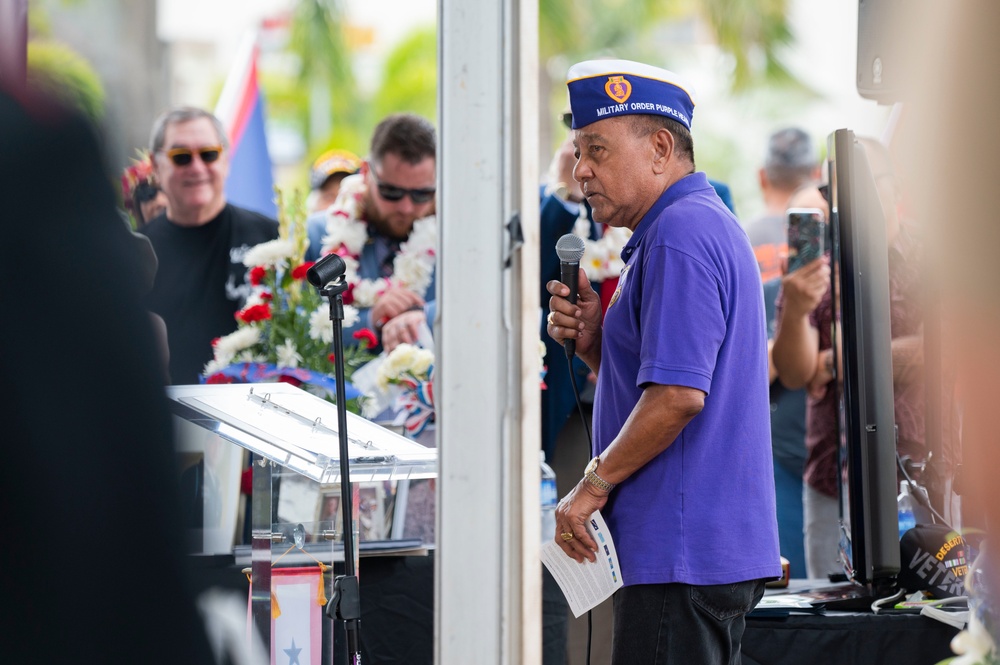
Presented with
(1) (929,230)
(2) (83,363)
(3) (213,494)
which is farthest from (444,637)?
(3) (213,494)

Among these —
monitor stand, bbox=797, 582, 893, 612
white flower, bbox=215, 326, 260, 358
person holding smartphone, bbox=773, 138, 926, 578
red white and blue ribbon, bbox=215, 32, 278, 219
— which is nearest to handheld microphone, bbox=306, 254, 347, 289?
white flower, bbox=215, 326, 260, 358

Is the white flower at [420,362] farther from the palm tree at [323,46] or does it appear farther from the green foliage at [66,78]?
the palm tree at [323,46]

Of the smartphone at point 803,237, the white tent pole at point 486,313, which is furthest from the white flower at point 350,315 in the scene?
the white tent pole at point 486,313

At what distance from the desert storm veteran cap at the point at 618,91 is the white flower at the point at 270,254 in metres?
1.60

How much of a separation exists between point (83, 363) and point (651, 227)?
142cm

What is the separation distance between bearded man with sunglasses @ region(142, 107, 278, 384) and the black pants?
263cm

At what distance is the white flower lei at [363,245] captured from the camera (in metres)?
3.88

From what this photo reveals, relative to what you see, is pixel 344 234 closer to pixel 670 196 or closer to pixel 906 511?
pixel 670 196

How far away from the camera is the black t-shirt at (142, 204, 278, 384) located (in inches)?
172

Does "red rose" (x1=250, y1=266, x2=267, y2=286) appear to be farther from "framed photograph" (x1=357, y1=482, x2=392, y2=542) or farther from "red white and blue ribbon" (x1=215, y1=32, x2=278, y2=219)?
"red white and blue ribbon" (x1=215, y1=32, x2=278, y2=219)

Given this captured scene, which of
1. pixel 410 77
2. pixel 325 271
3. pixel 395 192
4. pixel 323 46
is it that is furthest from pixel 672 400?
pixel 410 77

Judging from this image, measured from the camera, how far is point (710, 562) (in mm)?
2188

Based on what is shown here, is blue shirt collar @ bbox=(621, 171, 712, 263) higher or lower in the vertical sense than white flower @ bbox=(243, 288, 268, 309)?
lower

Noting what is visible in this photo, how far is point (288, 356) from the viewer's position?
352 centimetres
